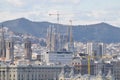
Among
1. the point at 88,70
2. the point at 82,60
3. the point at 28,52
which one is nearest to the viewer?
the point at 88,70

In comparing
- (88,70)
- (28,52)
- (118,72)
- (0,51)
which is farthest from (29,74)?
(0,51)

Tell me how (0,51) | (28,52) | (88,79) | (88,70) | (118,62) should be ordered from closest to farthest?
(88,79)
(88,70)
(118,62)
(28,52)
(0,51)

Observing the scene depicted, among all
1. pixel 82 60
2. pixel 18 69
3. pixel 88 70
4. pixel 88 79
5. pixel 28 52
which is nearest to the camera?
pixel 88 79

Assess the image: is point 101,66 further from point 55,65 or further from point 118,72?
point 55,65

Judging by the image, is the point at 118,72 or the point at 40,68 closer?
the point at 40,68

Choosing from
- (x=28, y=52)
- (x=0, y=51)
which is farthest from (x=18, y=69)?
(x=0, y=51)

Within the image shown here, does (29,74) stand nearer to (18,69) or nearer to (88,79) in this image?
(18,69)

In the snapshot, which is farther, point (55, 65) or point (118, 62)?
point (118, 62)

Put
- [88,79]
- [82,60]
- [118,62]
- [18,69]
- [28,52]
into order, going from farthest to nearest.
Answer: [28,52]
[118,62]
[82,60]
[18,69]
[88,79]
